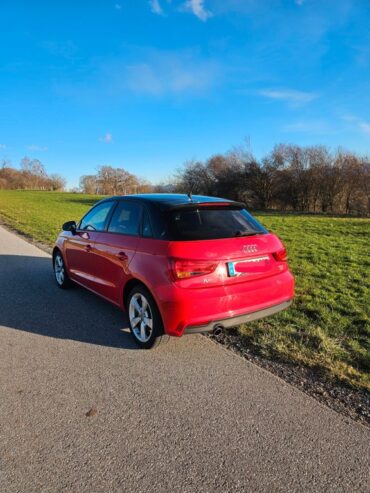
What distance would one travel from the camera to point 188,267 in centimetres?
319

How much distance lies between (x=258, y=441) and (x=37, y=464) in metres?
1.45

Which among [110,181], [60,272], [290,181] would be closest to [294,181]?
[290,181]

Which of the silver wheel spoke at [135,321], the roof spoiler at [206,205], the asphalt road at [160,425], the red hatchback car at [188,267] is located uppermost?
the roof spoiler at [206,205]

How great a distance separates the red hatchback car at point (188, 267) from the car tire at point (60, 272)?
165 cm

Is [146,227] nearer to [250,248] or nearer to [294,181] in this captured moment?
[250,248]

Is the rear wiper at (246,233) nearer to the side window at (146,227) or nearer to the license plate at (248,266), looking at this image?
the license plate at (248,266)

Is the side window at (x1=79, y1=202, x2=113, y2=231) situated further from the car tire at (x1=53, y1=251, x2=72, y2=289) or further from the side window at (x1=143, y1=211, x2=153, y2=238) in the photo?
the side window at (x1=143, y1=211, x2=153, y2=238)

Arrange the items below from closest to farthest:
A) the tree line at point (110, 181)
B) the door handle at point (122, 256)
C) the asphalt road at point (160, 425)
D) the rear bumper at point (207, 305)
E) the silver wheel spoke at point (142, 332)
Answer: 1. the asphalt road at point (160, 425)
2. the rear bumper at point (207, 305)
3. the silver wheel spoke at point (142, 332)
4. the door handle at point (122, 256)
5. the tree line at point (110, 181)

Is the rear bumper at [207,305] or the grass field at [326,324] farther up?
the rear bumper at [207,305]

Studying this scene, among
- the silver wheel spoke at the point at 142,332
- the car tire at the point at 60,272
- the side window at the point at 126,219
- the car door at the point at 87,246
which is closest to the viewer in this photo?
the silver wheel spoke at the point at 142,332

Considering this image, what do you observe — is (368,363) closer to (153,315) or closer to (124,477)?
(153,315)

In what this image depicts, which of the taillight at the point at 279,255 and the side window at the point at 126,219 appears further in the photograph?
the side window at the point at 126,219

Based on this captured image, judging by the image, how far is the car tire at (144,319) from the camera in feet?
11.3

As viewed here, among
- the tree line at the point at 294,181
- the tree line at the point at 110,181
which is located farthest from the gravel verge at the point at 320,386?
the tree line at the point at 110,181
